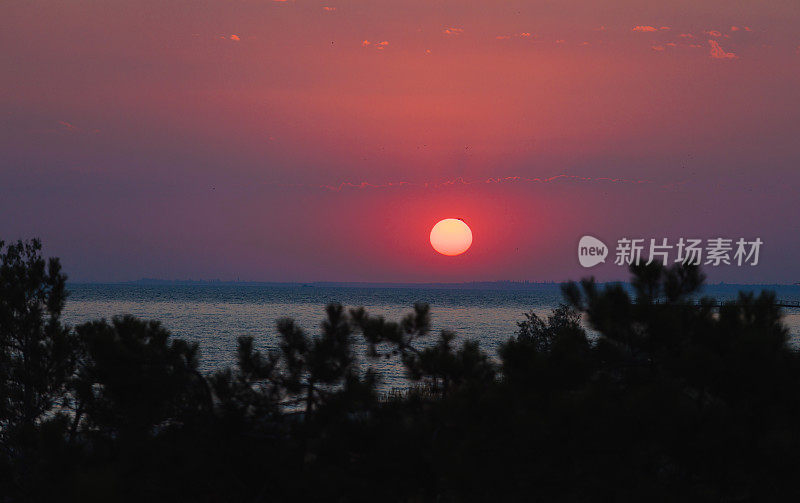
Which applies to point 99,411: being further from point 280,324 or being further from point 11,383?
point 11,383

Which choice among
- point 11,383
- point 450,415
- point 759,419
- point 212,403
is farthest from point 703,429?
point 11,383

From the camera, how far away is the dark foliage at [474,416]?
764cm

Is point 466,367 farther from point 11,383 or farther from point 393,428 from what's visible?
point 11,383

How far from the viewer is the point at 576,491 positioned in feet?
25.9

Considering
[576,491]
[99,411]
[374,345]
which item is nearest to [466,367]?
[374,345]

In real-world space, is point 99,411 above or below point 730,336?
below

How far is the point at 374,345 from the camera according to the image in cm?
1093

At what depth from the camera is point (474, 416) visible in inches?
320

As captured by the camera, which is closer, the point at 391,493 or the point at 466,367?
the point at 391,493

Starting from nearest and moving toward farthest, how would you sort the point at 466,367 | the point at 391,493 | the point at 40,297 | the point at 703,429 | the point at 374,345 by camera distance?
the point at 703,429, the point at 391,493, the point at 466,367, the point at 374,345, the point at 40,297

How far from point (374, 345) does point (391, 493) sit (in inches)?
108

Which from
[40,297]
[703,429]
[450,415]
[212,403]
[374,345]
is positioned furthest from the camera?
[40,297]

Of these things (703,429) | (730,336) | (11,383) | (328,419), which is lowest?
(11,383)

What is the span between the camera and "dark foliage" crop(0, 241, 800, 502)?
764 centimetres
